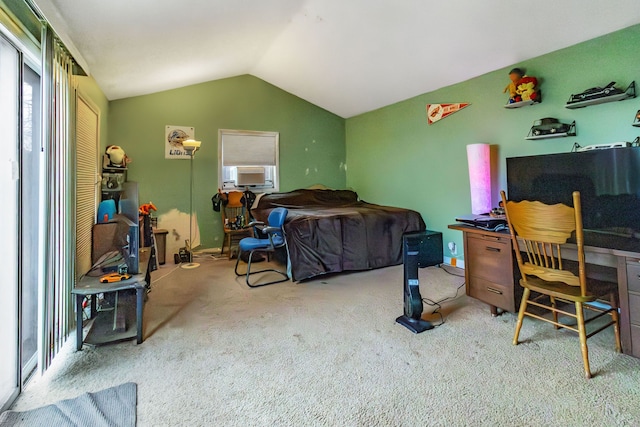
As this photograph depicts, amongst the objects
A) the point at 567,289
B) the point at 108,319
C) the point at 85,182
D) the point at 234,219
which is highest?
the point at 85,182

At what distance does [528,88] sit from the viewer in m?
3.01

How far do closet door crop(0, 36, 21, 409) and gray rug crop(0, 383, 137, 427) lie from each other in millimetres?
201

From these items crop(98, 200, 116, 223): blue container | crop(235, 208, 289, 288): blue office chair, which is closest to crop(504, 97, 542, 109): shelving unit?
crop(235, 208, 289, 288): blue office chair

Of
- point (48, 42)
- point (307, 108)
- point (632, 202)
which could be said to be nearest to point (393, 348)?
point (632, 202)

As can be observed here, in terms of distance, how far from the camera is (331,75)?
455 centimetres

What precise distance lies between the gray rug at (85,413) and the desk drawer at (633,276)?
2.69 metres

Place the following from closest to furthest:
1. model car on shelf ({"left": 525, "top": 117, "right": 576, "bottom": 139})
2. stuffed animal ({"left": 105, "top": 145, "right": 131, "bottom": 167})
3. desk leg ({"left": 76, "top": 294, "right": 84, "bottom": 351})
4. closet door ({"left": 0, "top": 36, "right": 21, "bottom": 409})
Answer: closet door ({"left": 0, "top": 36, "right": 21, "bottom": 409})
desk leg ({"left": 76, "top": 294, "right": 84, "bottom": 351})
model car on shelf ({"left": 525, "top": 117, "right": 576, "bottom": 139})
stuffed animal ({"left": 105, "top": 145, "right": 131, "bottom": 167})

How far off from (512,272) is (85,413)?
271 cm

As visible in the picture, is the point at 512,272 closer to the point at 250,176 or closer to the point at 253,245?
the point at 253,245

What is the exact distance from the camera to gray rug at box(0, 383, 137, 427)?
140cm

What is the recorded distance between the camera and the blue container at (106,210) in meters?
3.12

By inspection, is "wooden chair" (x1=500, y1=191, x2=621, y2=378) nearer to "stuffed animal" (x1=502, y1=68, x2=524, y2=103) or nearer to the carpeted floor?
the carpeted floor

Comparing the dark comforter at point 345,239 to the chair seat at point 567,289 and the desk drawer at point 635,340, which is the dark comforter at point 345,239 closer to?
the chair seat at point 567,289

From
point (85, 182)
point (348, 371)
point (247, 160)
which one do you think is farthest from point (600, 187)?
point (247, 160)
